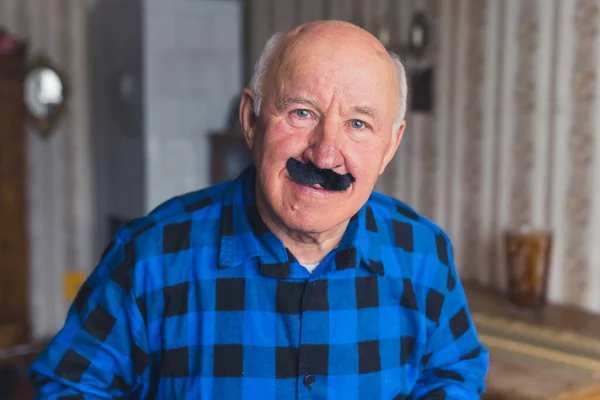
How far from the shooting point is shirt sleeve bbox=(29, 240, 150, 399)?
42.2 inches

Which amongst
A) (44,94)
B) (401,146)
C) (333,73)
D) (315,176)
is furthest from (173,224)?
(44,94)

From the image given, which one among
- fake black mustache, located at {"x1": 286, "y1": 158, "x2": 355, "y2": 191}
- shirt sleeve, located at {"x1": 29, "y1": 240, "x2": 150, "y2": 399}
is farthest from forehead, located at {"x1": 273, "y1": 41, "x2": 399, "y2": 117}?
shirt sleeve, located at {"x1": 29, "y1": 240, "x2": 150, "y2": 399}

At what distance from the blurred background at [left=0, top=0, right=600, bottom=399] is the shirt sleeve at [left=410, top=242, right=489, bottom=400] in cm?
70

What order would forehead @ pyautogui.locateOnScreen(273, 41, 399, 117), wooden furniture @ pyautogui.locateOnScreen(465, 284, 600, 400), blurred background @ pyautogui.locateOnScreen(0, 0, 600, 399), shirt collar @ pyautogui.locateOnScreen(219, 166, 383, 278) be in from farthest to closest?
blurred background @ pyautogui.locateOnScreen(0, 0, 600, 399), wooden furniture @ pyautogui.locateOnScreen(465, 284, 600, 400), shirt collar @ pyautogui.locateOnScreen(219, 166, 383, 278), forehead @ pyautogui.locateOnScreen(273, 41, 399, 117)

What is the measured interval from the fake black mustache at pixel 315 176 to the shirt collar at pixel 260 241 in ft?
0.42

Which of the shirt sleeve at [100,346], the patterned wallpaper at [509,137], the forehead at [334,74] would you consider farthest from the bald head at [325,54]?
the patterned wallpaper at [509,137]

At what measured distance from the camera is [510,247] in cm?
268

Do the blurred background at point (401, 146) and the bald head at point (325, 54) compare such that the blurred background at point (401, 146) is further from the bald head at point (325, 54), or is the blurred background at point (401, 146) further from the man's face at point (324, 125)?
the bald head at point (325, 54)

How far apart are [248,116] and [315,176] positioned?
0.18 m

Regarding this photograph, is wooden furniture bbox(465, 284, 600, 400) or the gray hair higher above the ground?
the gray hair

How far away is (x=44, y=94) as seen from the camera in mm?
4469

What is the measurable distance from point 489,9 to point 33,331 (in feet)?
11.0

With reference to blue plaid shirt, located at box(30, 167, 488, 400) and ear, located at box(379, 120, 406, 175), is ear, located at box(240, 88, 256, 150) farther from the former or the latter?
ear, located at box(379, 120, 406, 175)

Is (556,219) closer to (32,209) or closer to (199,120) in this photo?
(199,120)
